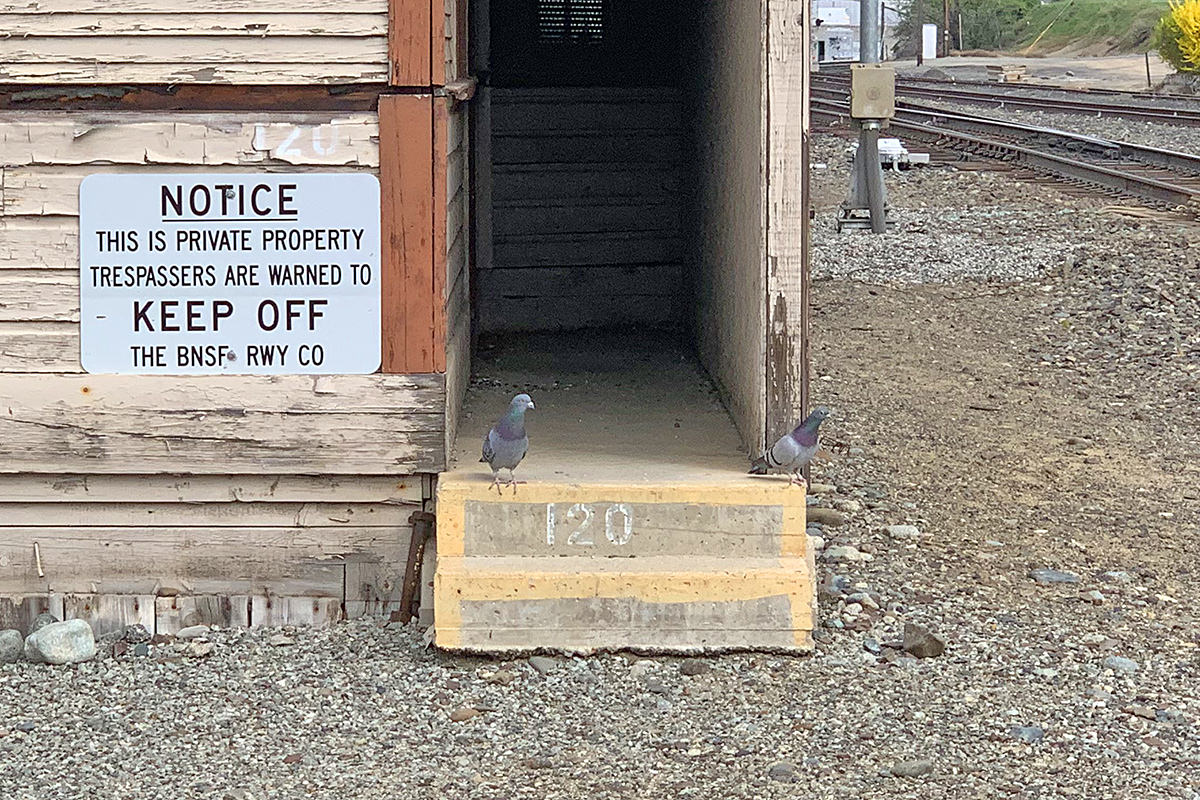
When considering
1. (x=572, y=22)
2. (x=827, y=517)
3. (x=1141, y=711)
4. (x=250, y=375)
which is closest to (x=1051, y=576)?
(x=827, y=517)

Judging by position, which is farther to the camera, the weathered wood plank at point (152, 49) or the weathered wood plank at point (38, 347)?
the weathered wood plank at point (38, 347)

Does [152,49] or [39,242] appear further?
[39,242]

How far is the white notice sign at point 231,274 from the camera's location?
19.3 feet

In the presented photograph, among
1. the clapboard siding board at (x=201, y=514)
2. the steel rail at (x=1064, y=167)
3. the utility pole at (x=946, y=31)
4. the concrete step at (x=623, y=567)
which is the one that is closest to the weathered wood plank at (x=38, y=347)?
the clapboard siding board at (x=201, y=514)

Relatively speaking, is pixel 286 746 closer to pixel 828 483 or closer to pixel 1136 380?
pixel 828 483

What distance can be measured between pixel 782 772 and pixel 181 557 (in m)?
2.57

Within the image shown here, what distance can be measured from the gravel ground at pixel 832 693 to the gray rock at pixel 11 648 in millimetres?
107

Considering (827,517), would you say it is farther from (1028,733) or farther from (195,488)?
(195,488)

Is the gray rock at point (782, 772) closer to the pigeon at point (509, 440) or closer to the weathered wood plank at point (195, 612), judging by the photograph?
the pigeon at point (509, 440)

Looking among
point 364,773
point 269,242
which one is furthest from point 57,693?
point 269,242

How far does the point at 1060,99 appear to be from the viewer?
118ft

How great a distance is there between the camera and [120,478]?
6.03 meters

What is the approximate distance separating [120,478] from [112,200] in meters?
1.04

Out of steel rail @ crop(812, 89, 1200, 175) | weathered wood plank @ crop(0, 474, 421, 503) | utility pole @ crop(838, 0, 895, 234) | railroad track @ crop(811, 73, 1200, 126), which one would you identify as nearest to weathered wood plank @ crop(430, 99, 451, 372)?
weathered wood plank @ crop(0, 474, 421, 503)
